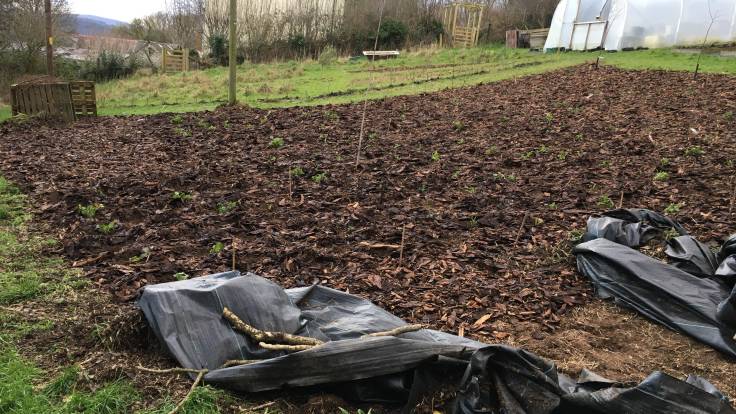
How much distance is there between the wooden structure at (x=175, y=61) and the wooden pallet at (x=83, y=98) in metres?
14.4

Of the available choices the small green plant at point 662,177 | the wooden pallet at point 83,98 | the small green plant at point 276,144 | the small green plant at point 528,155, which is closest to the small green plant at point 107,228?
the small green plant at point 276,144

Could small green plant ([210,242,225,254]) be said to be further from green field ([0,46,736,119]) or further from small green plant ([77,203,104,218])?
green field ([0,46,736,119])

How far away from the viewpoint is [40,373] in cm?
252

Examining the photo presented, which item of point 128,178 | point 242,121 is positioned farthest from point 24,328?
point 242,121

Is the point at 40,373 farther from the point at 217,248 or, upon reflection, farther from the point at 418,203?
the point at 418,203

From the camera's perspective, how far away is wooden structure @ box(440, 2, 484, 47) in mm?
27859

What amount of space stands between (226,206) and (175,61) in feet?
80.7

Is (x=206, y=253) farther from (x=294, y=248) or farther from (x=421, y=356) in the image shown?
(x=421, y=356)

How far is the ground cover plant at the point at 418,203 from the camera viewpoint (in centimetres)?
327

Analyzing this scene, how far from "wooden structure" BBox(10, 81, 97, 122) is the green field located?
1.74m

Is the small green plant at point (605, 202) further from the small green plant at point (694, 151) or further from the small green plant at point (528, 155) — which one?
the small green plant at point (694, 151)

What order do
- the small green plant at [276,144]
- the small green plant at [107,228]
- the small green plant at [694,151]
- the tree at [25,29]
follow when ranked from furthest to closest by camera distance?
the tree at [25,29] → the small green plant at [276,144] → the small green plant at [694,151] → the small green plant at [107,228]

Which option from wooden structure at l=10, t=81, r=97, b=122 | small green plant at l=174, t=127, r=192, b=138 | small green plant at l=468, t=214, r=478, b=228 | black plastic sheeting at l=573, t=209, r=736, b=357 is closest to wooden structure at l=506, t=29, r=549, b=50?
small green plant at l=174, t=127, r=192, b=138

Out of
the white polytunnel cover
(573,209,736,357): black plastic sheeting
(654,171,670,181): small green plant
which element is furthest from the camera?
the white polytunnel cover
